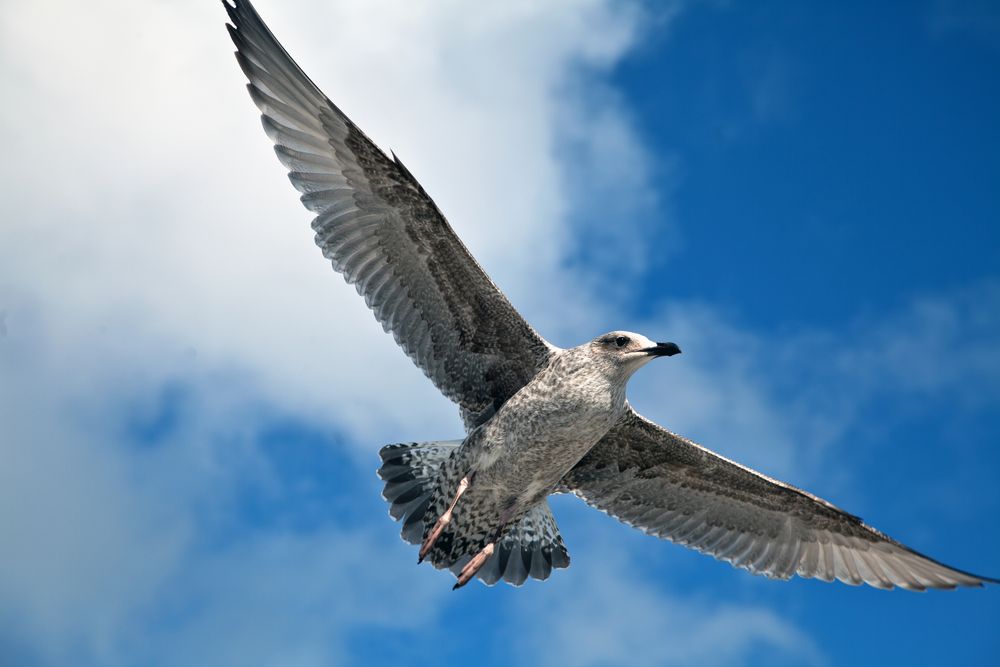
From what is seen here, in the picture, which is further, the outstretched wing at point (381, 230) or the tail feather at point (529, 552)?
the tail feather at point (529, 552)

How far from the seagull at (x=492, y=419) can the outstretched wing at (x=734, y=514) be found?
0.02 meters

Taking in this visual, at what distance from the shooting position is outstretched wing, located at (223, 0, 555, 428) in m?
9.52

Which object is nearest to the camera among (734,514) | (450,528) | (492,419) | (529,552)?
(492,419)

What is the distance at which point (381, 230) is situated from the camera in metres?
9.66

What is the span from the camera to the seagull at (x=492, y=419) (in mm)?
9359

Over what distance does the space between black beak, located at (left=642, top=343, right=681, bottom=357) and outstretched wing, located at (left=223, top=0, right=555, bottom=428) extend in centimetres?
102

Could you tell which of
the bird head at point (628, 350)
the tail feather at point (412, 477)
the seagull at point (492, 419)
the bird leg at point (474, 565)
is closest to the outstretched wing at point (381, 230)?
the seagull at point (492, 419)

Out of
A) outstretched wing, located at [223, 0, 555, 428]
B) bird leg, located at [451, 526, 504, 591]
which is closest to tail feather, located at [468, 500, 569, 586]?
bird leg, located at [451, 526, 504, 591]

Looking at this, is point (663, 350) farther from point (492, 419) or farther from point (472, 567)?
point (472, 567)

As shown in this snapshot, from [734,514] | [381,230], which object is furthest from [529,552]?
[381,230]

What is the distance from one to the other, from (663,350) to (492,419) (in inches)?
63.4

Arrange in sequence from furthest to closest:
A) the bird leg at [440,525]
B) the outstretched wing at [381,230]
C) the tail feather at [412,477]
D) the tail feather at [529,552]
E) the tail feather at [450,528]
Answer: the tail feather at [529,552], the tail feather at [412,477], the tail feather at [450,528], the outstretched wing at [381,230], the bird leg at [440,525]

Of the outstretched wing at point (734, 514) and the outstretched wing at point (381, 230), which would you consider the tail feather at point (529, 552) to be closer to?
the outstretched wing at point (734, 514)

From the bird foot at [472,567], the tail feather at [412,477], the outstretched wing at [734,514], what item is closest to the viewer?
the bird foot at [472,567]
